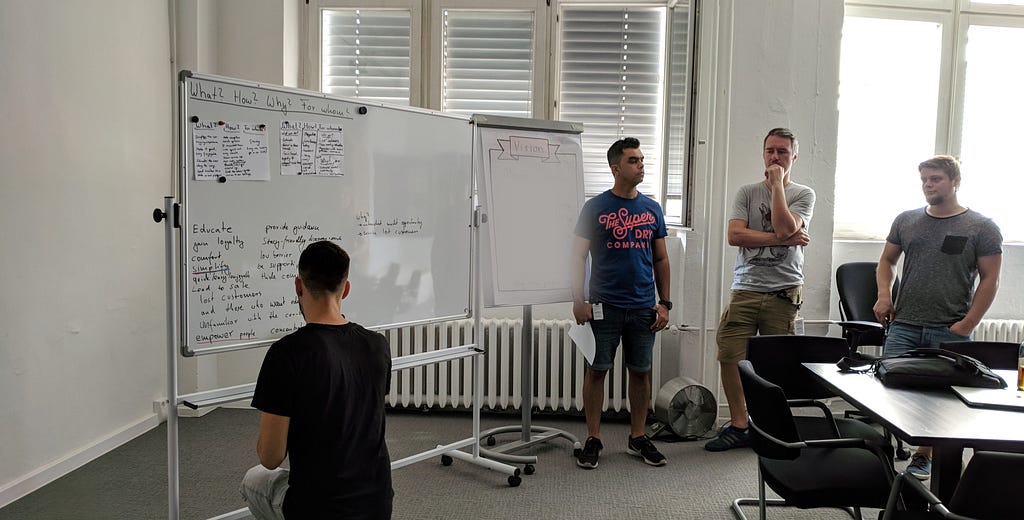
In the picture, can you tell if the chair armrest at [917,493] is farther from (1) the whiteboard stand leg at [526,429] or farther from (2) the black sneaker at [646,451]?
(1) the whiteboard stand leg at [526,429]

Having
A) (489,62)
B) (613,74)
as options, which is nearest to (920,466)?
(613,74)

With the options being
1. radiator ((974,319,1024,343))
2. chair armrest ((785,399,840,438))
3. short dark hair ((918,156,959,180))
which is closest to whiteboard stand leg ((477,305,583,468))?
chair armrest ((785,399,840,438))

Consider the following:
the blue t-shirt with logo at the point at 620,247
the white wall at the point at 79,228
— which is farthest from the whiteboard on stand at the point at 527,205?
the white wall at the point at 79,228

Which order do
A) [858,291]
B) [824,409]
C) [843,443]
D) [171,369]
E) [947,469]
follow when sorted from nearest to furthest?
[947,469] → [843,443] → [171,369] → [824,409] → [858,291]

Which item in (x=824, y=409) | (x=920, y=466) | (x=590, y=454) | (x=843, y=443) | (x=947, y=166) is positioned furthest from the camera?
(x=590, y=454)

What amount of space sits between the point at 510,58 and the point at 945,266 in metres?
2.76

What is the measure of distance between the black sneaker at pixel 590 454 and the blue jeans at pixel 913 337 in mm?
1460

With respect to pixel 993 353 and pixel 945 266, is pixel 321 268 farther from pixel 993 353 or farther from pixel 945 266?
pixel 945 266

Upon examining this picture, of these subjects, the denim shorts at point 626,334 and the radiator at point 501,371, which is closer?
the denim shorts at point 626,334

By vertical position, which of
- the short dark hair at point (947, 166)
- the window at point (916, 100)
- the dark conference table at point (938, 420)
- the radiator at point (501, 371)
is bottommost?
the radiator at point (501, 371)

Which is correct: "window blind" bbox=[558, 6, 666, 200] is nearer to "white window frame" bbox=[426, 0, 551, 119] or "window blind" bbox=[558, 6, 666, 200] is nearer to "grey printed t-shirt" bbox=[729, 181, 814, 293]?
"white window frame" bbox=[426, 0, 551, 119]

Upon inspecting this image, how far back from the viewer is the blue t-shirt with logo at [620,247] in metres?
3.50

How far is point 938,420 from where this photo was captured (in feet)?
6.17

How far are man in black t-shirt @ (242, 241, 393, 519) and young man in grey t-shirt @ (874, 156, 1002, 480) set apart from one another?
8.27ft
